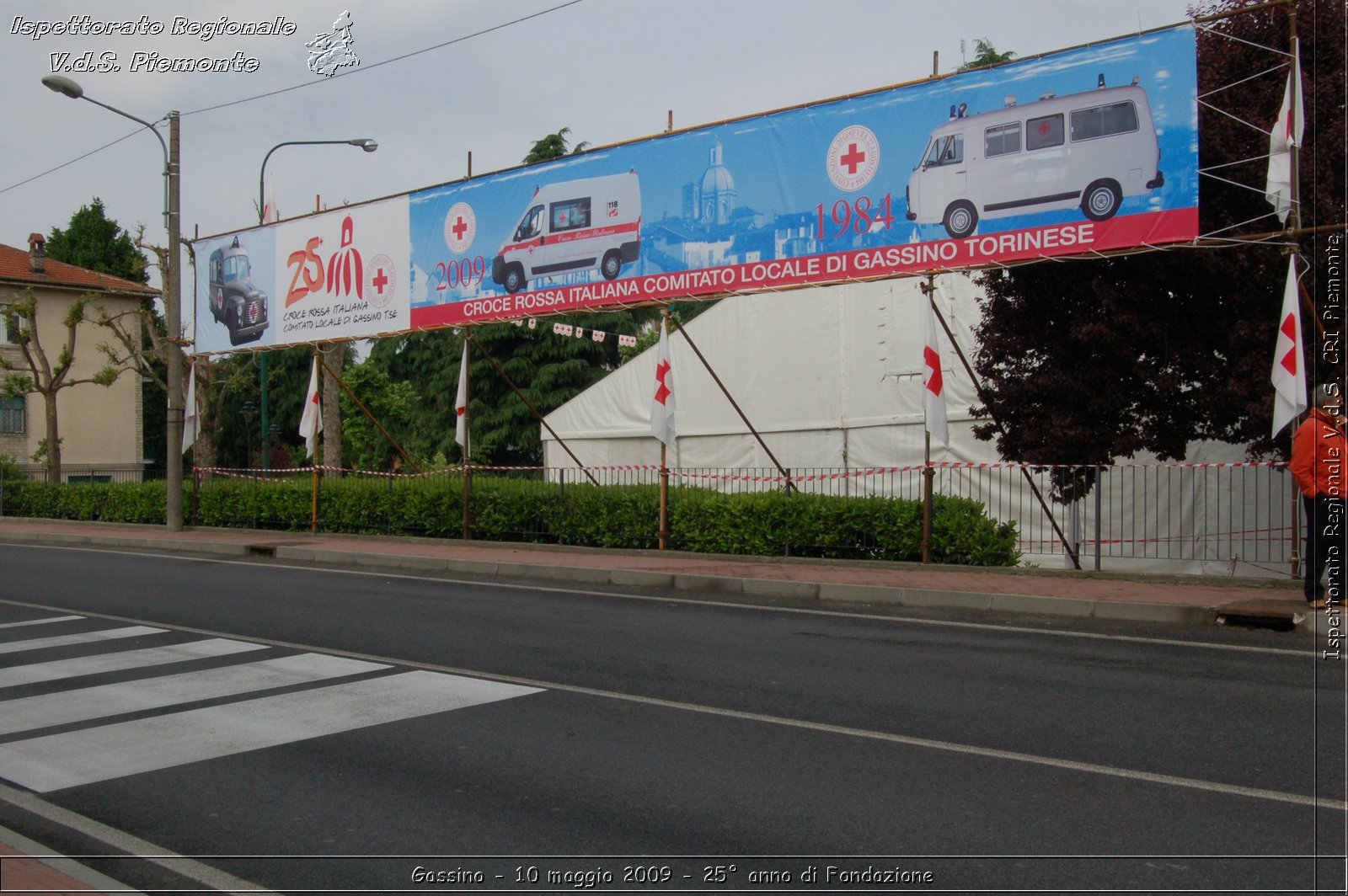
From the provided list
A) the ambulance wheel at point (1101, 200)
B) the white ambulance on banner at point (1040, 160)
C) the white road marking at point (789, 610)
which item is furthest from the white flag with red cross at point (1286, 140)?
the white road marking at point (789, 610)

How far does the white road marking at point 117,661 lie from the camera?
8.40m

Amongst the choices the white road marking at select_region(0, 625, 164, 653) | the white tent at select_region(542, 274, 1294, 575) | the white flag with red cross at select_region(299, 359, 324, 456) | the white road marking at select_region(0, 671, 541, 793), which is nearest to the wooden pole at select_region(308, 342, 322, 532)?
the white flag with red cross at select_region(299, 359, 324, 456)

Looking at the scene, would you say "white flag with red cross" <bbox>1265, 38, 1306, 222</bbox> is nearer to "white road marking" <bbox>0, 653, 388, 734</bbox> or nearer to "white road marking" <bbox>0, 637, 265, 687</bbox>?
"white road marking" <bbox>0, 653, 388, 734</bbox>

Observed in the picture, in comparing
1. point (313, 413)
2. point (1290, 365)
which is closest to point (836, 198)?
point (1290, 365)

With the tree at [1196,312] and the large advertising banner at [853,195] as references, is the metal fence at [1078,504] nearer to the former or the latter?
the tree at [1196,312]

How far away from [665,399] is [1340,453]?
9.25 meters

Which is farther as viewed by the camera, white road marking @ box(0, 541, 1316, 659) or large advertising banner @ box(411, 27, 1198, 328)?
large advertising banner @ box(411, 27, 1198, 328)

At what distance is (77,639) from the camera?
33.0ft

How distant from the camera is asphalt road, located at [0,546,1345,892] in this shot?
453 centimetres

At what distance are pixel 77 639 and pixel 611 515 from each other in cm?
887

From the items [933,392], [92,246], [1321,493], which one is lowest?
[1321,493]

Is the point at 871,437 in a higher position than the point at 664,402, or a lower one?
lower

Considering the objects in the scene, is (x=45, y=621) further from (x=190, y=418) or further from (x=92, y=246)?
(x=92, y=246)

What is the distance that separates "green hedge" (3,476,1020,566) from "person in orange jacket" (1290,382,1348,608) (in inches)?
168
